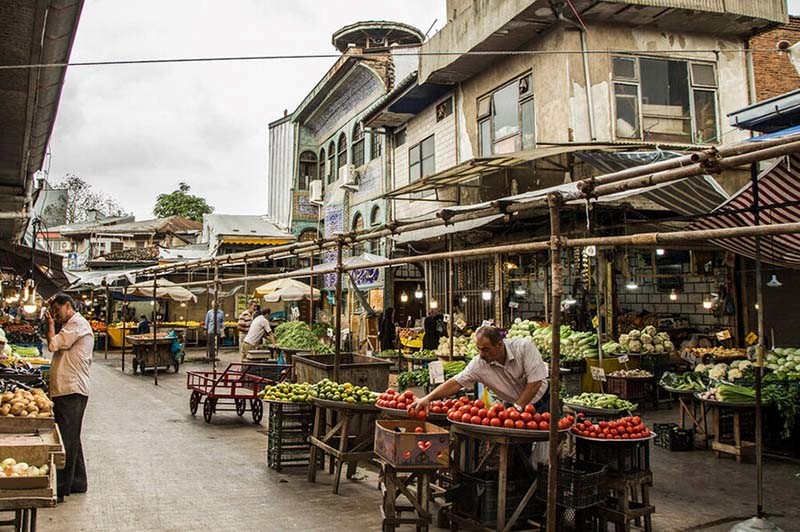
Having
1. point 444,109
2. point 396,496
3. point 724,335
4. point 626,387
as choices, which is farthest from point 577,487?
point 444,109

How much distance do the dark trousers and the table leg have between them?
4.81m

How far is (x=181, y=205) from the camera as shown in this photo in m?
56.9

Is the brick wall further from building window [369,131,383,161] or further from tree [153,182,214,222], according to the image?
tree [153,182,214,222]

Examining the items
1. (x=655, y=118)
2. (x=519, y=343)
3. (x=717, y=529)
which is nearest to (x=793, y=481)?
(x=717, y=529)

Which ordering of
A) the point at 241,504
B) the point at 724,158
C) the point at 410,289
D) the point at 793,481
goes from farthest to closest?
the point at 410,289 < the point at 793,481 < the point at 241,504 < the point at 724,158

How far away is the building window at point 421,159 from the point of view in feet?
65.3

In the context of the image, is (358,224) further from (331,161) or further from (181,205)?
(181,205)

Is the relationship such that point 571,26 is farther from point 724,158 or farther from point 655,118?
point 724,158

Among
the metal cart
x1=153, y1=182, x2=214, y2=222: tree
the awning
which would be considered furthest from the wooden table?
x1=153, y1=182, x2=214, y2=222: tree

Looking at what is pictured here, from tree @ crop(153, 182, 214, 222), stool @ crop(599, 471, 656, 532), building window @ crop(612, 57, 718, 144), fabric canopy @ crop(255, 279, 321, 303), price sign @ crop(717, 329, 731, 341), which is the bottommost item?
stool @ crop(599, 471, 656, 532)

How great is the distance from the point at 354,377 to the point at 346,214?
56.5 feet

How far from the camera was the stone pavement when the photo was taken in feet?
19.4

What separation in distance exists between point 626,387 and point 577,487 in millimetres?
7176

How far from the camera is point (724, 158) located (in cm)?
418
